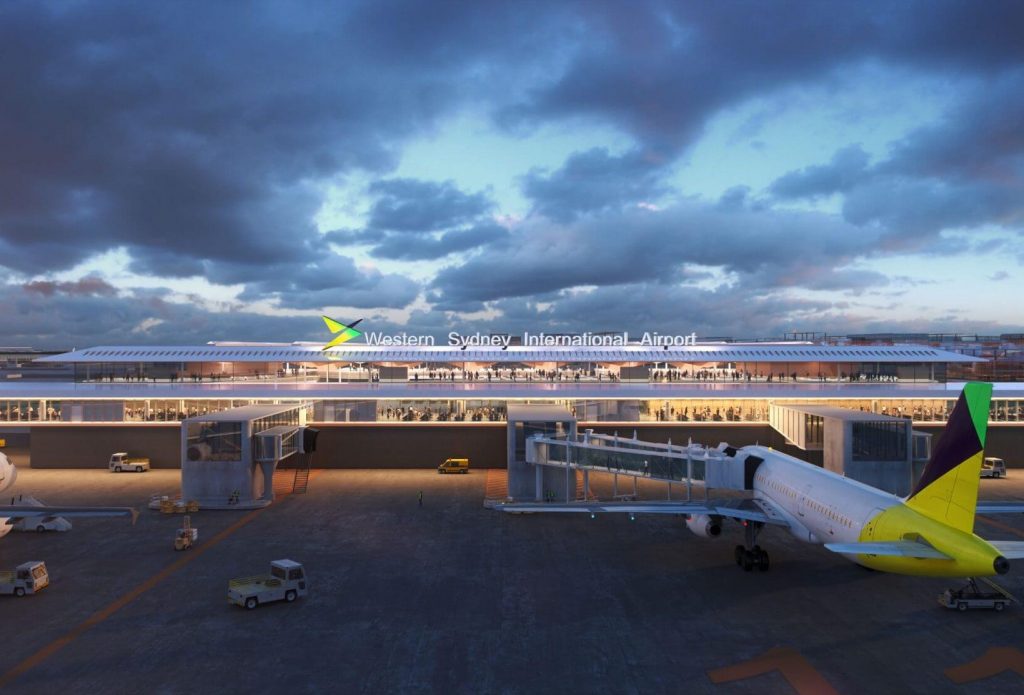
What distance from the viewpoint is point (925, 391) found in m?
62.5

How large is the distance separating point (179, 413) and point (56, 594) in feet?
116

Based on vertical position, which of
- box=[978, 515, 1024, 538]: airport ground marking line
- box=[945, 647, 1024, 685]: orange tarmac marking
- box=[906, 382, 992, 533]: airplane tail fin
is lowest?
box=[945, 647, 1024, 685]: orange tarmac marking

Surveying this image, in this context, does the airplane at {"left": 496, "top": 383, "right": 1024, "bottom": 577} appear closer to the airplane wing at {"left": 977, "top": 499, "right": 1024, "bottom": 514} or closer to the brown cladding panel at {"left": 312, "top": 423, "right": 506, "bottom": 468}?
the airplane wing at {"left": 977, "top": 499, "right": 1024, "bottom": 514}

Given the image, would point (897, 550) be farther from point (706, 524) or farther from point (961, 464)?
point (706, 524)

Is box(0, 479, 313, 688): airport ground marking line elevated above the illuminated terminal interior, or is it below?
below

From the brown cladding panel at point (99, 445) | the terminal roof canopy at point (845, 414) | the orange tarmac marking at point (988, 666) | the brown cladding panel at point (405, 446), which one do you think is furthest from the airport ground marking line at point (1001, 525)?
the brown cladding panel at point (99, 445)

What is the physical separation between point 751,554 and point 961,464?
39.8 ft

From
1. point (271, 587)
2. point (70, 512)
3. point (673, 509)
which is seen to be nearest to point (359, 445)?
point (70, 512)

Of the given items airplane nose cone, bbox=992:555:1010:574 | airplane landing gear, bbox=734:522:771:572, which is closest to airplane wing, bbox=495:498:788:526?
airplane landing gear, bbox=734:522:771:572

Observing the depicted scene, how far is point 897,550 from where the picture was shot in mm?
25516

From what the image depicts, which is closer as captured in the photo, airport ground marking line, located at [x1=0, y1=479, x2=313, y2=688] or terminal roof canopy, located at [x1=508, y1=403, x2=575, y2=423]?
airport ground marking line, located at [x1=0, y1=479, x2=313, y2=688]

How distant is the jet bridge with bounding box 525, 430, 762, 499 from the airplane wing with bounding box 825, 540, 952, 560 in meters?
14.4

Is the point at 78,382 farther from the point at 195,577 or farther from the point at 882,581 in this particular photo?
the point at 882,581

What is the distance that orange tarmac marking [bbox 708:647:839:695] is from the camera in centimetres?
2197
